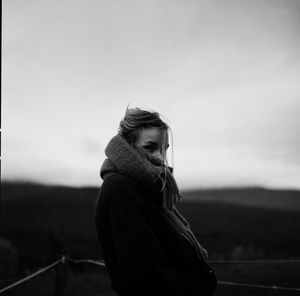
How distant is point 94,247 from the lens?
41.4 m

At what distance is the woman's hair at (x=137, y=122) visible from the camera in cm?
158

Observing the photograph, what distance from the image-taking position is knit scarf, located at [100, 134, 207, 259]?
146 cm

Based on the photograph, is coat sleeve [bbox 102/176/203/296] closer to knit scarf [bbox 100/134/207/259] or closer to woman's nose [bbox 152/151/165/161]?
knit scarf [bbox 100/134/207/259]

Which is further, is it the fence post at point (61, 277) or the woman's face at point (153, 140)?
the fence post at point (61, 277)

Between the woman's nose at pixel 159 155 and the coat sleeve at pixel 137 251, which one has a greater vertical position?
the woman's nose at pixel 159 155

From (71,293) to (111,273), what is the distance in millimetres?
22417

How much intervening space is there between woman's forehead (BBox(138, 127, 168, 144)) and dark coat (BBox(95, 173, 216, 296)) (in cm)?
23

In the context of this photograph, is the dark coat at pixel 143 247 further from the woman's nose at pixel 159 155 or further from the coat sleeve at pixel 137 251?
the woman's nose at pixel 159 155

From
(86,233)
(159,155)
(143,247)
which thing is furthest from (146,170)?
(86,233)

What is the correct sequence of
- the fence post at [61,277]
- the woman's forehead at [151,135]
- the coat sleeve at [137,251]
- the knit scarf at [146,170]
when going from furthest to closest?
the fence post at [61,277] → the woman's forehead at [151,135] → the knit scarf at [146,170] → the coat sleeve at [137,251]

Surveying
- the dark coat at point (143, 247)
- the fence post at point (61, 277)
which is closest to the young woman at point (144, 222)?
the dark coat at point (143, 247)

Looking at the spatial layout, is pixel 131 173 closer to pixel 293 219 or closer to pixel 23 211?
pixel 293 219

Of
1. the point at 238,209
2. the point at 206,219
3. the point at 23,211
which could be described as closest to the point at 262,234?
the point at 206,219

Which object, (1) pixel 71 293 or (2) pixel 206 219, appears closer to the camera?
(1) pixel 71 293
